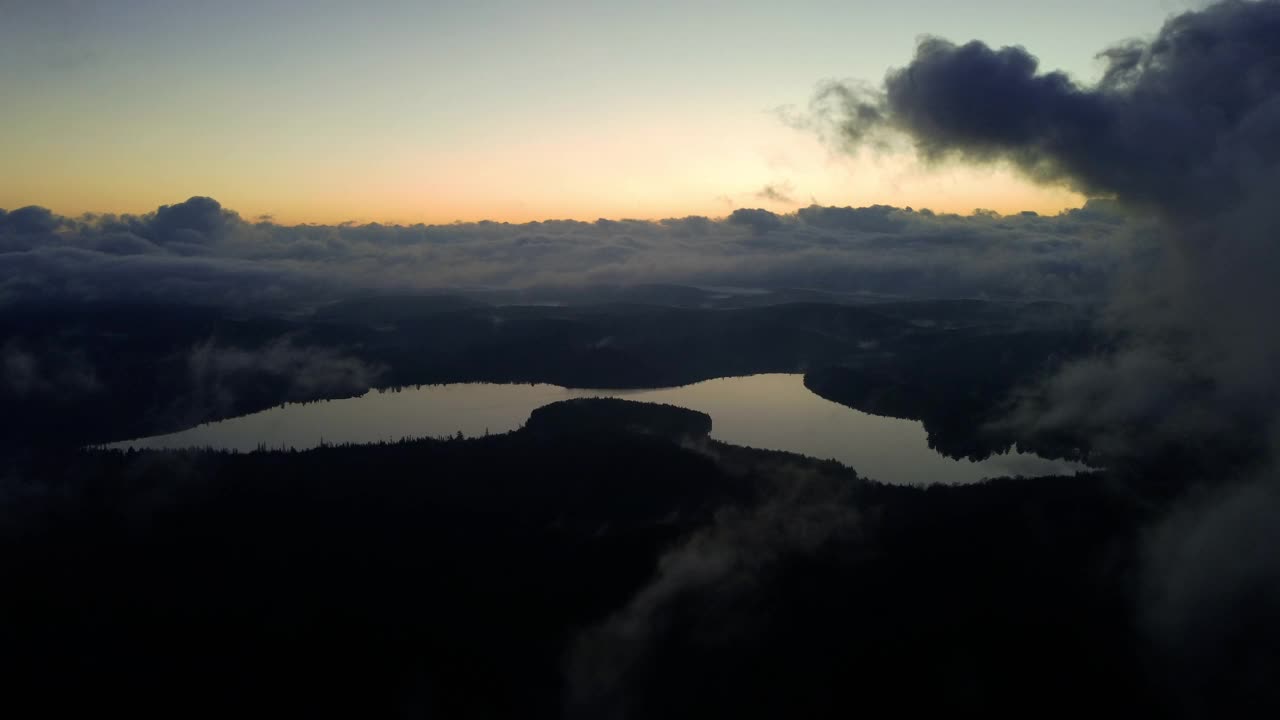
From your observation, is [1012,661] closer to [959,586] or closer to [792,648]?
[959,586]

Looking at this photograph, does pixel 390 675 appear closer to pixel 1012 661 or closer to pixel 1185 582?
pixel 1012 661

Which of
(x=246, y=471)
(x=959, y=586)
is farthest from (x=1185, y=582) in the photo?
(x=246, y=471)

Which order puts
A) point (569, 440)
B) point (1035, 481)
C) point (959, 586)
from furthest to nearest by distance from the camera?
point (569, 440) < point (1035, 481) < point (959, 586)

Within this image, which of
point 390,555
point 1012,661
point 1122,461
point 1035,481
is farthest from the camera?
point 1122,461

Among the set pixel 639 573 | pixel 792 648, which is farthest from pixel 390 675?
pixel 792 648

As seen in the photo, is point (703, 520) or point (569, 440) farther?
point (569, 440)

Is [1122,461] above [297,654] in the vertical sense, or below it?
above
